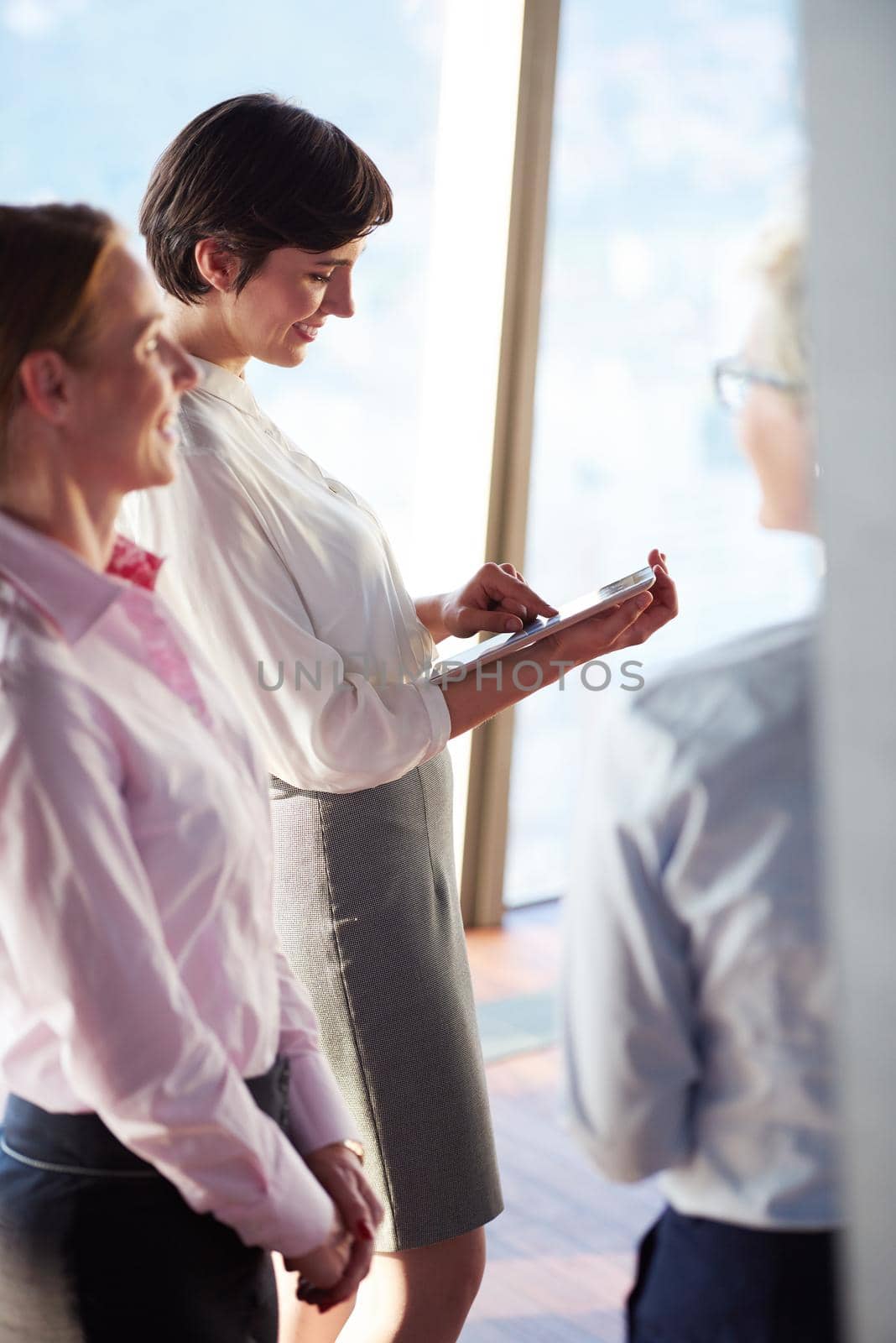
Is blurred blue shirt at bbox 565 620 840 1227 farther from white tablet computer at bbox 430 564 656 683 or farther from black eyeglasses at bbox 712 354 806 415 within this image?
white tablet computer at bbox 430 564 656 683

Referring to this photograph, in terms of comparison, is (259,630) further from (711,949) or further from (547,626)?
(711,949)

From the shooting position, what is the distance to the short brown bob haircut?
1214 millimetres

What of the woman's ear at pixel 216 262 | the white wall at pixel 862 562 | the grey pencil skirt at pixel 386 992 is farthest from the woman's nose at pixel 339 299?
the white wall at pixel 862 562

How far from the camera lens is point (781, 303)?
0.70 m

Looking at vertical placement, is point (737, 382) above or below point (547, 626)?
above

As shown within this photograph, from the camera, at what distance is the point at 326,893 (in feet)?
Answer: 4.30

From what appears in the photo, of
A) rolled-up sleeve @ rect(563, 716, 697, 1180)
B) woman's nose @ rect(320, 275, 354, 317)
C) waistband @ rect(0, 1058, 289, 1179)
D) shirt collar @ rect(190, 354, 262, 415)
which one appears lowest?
waistband @ rect(0, 1058, 289, 1179)

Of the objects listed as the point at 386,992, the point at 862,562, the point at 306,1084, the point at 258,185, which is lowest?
the point at 386,992

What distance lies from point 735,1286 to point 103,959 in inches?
16.1

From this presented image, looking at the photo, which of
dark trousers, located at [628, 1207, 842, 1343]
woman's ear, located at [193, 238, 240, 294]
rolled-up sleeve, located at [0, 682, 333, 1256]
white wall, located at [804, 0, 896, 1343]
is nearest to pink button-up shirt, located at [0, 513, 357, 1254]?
rolled-up sleeve, located at [0, 682, 333, 1256]

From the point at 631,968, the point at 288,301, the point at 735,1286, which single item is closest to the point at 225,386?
the point at 288,301

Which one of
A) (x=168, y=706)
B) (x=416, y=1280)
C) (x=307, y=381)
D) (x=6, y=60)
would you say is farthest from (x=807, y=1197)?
(x=307, y=381)

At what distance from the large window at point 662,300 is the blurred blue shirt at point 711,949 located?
0.05 m

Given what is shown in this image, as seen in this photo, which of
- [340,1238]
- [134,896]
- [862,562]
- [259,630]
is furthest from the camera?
[259,630]
